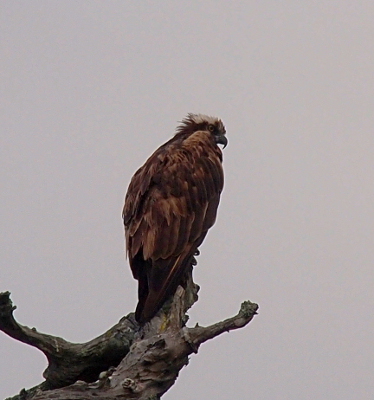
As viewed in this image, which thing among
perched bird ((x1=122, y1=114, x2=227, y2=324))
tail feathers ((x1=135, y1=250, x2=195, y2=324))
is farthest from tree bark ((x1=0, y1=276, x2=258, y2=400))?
perched bird ((x1=122, y1=114, x2=227, y2=324))

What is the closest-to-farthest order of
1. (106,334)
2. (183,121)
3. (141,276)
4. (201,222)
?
(106,334) → (141,276) → (201,222) → (183,121)

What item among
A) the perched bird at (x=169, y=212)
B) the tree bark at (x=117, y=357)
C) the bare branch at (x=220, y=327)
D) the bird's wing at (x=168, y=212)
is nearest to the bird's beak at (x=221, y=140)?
the perched bird at (x=169, y=212)

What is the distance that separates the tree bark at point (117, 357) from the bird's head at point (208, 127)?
3.85 meters

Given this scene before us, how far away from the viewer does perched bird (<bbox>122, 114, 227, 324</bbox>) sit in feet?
25.7

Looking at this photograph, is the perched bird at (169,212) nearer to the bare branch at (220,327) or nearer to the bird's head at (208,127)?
the bird's head at (208,127)

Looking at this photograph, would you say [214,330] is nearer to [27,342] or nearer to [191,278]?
[27,342]

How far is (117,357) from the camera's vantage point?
702 cm

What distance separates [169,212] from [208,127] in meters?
2.39

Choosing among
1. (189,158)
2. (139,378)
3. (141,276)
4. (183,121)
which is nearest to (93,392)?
(139,378)

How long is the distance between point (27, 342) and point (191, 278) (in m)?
2.26

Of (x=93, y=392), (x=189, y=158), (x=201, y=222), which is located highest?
(x=189, y=158)

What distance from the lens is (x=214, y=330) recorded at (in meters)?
6.14

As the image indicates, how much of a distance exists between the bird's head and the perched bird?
549 mm

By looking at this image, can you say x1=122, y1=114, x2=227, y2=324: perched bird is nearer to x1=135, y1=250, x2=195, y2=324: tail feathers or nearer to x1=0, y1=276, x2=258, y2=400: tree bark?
x1=135, y1=250, x2=195, y2=324: tail feathers
